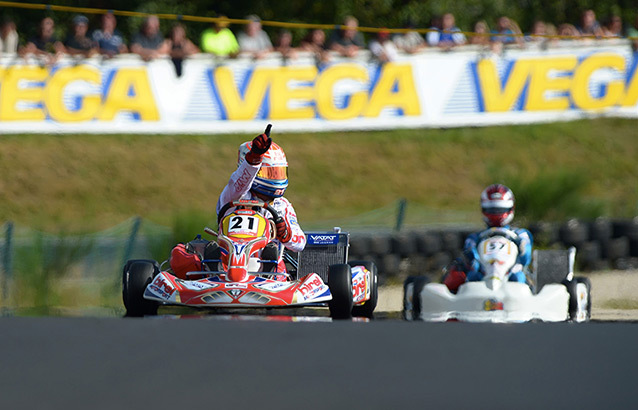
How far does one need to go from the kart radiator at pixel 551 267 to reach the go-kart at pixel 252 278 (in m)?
1.22

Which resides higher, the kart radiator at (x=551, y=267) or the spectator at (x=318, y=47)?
the spectator at (x=318, y=47)

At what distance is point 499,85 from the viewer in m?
15.3

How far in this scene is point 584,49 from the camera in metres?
15.3

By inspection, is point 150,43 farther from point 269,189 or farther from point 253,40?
point 269,189

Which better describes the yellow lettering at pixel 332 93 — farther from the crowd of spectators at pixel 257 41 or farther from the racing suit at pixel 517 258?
the racing suit at pixel 517 258

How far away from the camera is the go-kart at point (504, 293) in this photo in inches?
298

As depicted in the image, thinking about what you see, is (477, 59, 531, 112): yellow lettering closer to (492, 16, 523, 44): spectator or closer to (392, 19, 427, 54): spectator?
(492, 16, 523, 44): spectator

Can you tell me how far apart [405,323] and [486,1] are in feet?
57.3

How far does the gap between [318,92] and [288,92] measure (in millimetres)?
407

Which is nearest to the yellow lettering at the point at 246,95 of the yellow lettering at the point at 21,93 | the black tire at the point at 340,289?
the yellow lettering at the point at 21,93

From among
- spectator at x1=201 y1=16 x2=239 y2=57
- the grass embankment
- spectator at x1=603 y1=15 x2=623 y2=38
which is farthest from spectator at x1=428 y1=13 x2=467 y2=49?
spectator at x1=201 y1=16 x2=239 y2=57

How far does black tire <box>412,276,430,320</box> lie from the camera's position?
8023 millimetres

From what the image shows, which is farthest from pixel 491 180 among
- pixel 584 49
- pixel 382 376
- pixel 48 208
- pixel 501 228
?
pixel 382 376

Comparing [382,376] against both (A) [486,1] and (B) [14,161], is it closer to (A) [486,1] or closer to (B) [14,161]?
(B) [14,161]
